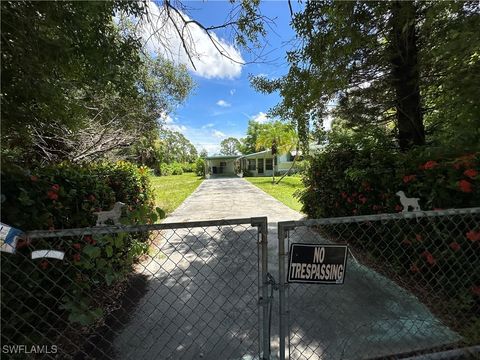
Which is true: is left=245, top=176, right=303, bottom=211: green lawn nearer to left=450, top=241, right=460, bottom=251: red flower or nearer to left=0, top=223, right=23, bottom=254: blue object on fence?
left=450, top=241, right=460, bottom=251: red flower

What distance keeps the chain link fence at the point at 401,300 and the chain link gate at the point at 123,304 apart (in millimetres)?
414

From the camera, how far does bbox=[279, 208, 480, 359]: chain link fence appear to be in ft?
7.59

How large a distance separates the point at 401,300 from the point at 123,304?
3231mm

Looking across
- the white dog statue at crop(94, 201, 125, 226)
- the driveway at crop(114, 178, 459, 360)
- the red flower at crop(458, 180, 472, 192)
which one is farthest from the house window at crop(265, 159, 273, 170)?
the white dog statue at crop(94, 201, 125, 226)

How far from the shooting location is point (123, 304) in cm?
320

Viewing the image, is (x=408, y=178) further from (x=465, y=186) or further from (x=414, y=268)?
(x=414, y=268)

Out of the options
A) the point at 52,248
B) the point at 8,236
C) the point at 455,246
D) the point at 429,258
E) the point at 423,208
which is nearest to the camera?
the point at 8,236

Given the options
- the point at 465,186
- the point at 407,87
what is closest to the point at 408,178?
the point at 465,186

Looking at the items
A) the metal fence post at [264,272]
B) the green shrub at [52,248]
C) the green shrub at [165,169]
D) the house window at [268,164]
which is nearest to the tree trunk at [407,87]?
the metal fence post at [264,272]

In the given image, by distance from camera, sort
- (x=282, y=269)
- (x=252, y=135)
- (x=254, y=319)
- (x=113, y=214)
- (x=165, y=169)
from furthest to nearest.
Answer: (x=252, y=135) < (x=165, y=169) < (x=254, y=319) < (x=113, y=214) < (x=282, y=269)

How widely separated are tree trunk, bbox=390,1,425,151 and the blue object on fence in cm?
497

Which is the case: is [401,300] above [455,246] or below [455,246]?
below

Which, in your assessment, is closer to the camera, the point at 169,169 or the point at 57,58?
the point at 57,58

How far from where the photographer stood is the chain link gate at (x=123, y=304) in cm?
191
